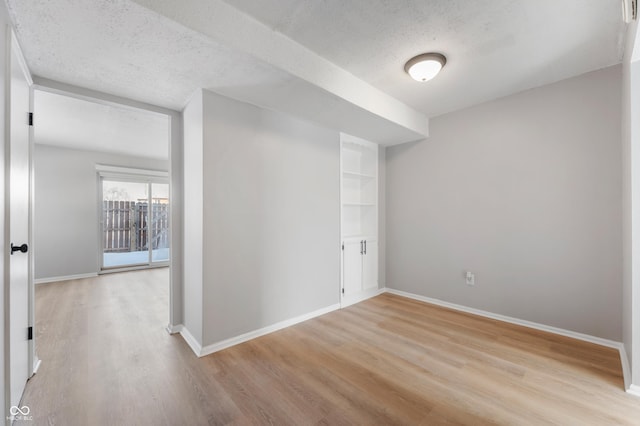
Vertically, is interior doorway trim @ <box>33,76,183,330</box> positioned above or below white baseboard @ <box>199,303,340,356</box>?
above

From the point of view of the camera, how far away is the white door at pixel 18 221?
59.3 inches

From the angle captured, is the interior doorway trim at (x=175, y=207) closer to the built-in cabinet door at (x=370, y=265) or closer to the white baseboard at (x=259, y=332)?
the white baseboard at (x=259, y=332)

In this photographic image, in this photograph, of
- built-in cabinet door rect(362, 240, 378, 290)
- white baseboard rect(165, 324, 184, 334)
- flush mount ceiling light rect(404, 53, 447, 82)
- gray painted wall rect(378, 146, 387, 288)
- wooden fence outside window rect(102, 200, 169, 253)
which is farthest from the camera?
wooden fence outside window rect(102, 200, 169, 253)

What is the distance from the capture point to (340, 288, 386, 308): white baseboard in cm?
347

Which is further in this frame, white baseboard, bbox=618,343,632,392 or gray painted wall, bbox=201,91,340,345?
gray painted wall, bbox=201,91,340,345

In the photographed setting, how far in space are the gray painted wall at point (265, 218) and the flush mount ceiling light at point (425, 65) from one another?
50.8 inches

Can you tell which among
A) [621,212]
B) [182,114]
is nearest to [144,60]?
[182,114]

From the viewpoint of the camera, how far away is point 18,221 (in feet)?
5.41

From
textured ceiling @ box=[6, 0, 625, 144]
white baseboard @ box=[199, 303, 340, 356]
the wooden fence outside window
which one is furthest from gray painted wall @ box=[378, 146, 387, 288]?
the wooden fence outside window

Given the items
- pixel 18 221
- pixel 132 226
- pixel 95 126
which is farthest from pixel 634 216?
pixel 132 226

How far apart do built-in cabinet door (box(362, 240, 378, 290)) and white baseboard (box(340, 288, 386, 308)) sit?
0.24 ft

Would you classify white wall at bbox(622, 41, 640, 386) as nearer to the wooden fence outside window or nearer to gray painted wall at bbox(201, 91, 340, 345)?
gray painted wall at bbox(201, 91, 340, 345)

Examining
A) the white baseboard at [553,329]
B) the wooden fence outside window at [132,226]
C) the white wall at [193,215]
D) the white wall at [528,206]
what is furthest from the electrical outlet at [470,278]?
the wooden fence outside window at [132,226]

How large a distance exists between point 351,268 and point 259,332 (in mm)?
1534
